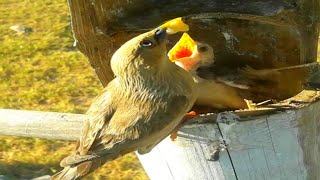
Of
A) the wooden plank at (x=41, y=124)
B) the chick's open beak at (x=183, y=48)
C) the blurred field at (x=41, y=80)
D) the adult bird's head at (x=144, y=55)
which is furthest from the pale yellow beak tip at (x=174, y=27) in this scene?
the blurred field at (x=41, y=80)

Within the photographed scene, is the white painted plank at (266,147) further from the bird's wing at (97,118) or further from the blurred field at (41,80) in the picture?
the blurred field at (41,80)

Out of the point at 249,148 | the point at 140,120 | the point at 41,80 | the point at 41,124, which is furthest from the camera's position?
the point at 41,80

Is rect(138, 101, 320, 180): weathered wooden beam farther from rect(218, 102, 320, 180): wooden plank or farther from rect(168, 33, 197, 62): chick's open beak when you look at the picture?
rect(168, 33, 197, 62): chick's open beak

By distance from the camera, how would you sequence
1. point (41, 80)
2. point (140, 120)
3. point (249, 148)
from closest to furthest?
1. point (140, 120)
2. point (249, 148)
3. point (41, 80)

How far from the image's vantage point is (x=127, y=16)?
9.50ft

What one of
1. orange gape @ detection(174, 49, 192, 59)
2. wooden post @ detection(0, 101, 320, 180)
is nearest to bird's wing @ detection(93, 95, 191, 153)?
wooden post @ detection(0, 101, 320, 180)

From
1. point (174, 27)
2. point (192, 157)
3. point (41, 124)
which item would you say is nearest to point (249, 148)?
point (192, 157)

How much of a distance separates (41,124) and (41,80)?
1.49 meters

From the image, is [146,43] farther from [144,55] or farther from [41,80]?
[41,80]

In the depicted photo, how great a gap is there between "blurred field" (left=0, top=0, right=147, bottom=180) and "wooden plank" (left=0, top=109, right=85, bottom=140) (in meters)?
0.33

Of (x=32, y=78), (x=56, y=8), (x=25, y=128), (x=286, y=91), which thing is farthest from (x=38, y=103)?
(x=286, y=91)

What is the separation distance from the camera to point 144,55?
2.30m

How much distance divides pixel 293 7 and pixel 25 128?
5.59ft

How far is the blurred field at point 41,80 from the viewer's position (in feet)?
13.8
